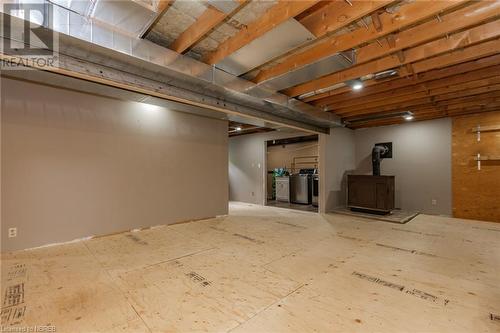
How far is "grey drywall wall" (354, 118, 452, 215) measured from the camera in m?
5.41

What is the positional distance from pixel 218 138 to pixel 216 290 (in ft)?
11.7

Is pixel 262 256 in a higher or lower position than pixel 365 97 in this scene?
lower

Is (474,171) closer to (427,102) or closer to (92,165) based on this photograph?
(427,102)

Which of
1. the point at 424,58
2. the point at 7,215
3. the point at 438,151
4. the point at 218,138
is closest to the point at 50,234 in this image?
the point at 7,215

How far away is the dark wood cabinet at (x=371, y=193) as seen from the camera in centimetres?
523

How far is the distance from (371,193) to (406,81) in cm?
285

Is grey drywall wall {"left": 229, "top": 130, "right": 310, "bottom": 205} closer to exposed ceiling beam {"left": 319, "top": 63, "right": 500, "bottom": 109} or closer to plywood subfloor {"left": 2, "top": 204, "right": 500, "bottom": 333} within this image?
exposed ceiling beam {"left": 319, "top": 63, "right": 500, "bottom": 109}

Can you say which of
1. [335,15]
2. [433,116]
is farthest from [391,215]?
[335,15]

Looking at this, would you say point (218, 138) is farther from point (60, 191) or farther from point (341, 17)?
point (341, 17)

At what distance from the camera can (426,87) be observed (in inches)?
138

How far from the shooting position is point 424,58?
259 centimetres

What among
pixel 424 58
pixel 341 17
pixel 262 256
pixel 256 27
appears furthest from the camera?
pixel 262 256

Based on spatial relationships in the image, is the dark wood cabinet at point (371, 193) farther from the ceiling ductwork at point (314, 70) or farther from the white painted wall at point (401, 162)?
the ceiling ductwork at point (314, 70)

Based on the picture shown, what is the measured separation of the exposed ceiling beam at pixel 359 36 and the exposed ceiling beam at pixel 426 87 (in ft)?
6.03
